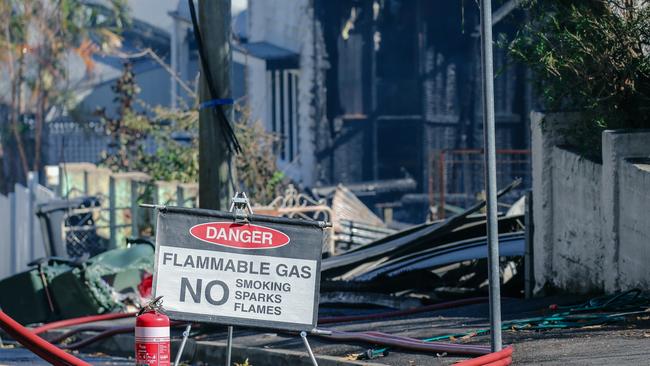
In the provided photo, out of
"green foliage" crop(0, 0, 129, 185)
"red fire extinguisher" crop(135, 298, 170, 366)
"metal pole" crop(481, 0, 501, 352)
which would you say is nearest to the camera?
"red fire extinguisher" crop(135, 298, 170, 366)

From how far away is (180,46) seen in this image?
42781 mm

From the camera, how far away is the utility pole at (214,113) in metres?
12.8

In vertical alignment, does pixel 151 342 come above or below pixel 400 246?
below

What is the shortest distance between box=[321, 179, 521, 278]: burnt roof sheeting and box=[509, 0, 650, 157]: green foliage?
2.98 metres

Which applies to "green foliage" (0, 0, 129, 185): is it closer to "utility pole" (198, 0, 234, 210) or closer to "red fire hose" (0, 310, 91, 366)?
"utility pole" (198, 0, 234, 210)

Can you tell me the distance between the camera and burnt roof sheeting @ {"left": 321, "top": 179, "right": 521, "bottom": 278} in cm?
1659

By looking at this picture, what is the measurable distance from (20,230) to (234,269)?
1788 centimetres

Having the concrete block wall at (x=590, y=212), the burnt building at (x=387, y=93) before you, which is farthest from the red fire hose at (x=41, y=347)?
the burnt building at (x=387, y=93)

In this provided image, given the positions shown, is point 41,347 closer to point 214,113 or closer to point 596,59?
point 214,113

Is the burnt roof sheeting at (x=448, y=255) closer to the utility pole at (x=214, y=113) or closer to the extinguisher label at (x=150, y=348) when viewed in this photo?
the utility pole at (x=214, y=113)

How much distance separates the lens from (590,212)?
12.9 meters

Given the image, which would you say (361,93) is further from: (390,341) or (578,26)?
(390,341)

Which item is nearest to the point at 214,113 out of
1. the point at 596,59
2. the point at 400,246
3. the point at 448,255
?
the point at 596,59

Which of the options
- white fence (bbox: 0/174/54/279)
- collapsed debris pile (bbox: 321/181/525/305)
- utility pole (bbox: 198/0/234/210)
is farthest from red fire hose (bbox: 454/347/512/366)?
white fence (bbox: 0/174/54/279)
